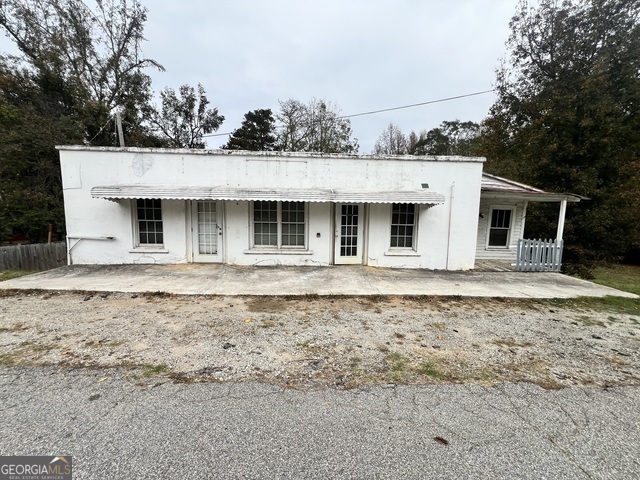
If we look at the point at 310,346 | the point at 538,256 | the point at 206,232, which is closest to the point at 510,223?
the point at 538,256

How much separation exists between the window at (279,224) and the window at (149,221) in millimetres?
3209

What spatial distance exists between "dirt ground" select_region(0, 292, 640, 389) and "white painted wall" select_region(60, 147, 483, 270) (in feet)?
10.8

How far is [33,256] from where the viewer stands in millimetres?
9586

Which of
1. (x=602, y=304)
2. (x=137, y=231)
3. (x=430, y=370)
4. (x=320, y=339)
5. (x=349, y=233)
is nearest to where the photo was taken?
(x=430, y=370)

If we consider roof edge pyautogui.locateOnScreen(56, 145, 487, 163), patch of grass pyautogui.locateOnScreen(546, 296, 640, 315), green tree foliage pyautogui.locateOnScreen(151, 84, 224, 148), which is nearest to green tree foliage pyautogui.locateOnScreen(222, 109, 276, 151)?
green tree foliage pyautogui.locateOnScreen(151, 84, 224, 148)

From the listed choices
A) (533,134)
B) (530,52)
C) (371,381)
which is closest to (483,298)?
(371,381)

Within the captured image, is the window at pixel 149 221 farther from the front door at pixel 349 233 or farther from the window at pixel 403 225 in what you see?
the window at pixel 403 225

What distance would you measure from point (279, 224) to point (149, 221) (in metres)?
4.37

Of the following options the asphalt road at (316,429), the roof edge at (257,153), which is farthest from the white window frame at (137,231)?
the asphalt road at (316,429)

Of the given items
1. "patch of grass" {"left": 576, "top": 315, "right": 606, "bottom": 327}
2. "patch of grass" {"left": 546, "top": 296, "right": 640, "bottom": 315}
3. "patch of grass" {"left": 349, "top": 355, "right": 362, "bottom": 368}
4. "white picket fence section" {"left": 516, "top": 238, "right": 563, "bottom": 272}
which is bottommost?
"patch of grass" {"left": 576, "top": 315, "right": 606, "bottom": 327}

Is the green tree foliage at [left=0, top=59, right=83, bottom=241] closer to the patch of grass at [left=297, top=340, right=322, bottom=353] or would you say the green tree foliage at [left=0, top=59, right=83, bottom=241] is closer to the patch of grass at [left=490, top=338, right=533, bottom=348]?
the patch of grass at [left=297, top=340, right=322, bottom=353]

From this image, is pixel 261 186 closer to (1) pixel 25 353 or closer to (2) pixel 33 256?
(1) pixel 25 353

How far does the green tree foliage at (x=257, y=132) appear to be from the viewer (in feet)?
98.6

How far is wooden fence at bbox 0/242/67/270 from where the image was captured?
364 inches
